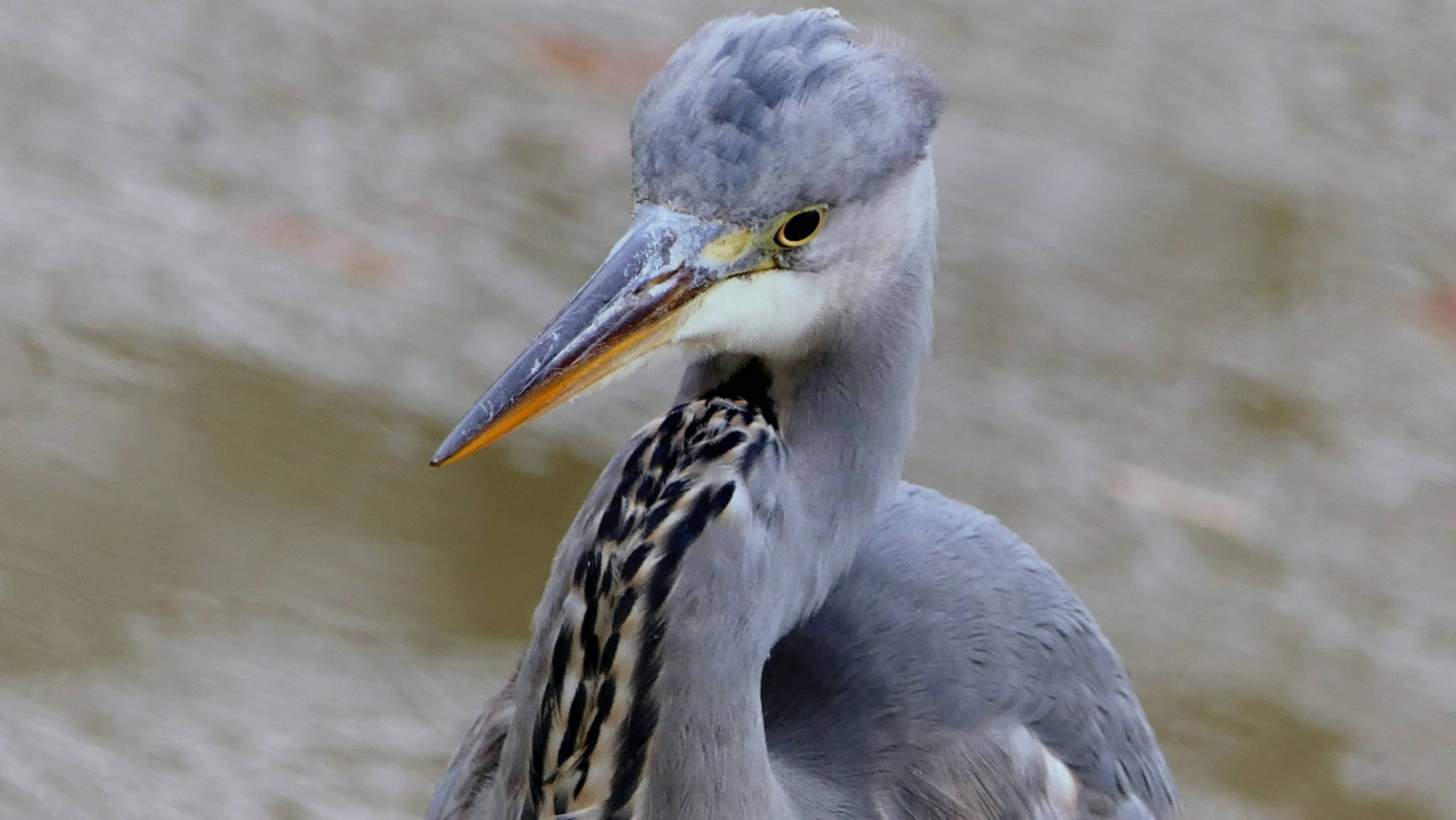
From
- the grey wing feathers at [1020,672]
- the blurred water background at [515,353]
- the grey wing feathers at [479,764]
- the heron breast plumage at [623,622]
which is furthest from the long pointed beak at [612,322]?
the blurred water background at [515,353]

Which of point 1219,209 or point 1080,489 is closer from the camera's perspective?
point 1080,489

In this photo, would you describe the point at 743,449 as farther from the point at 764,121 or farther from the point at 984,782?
the point at 984,782

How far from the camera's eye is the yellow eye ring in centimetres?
205

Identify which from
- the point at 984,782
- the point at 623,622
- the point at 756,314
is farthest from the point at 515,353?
the point at 623,622

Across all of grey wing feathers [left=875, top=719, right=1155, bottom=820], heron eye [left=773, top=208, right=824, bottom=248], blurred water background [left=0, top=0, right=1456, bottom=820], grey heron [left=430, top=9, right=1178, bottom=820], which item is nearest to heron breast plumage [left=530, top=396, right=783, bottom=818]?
grey heron [left=430, top=9, right=1178, bottom=820]

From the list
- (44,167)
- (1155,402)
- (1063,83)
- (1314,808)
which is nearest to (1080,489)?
(1155,402)

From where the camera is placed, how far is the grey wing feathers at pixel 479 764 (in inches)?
94.2

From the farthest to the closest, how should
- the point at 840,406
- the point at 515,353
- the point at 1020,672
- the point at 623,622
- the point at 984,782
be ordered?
1. the point at 515,353
2. the point at 1020,672
3. the point at 984,782
4. the point at 840,406
5. the point at 623,622

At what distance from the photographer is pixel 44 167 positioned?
441 cm

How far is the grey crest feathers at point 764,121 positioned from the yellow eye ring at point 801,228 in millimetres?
17

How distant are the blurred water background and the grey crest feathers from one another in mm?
1528

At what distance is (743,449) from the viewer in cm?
204

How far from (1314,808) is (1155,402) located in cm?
115

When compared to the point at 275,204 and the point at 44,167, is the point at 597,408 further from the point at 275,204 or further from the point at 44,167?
the point at 44,167
